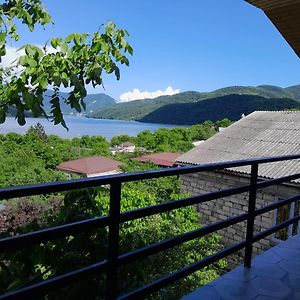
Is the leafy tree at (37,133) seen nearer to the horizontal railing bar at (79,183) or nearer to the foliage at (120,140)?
the foliage at (120,140)

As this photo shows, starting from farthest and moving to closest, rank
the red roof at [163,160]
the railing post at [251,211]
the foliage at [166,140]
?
the foliage at [166,140]
the red roof at [163,160]
the railing post at [251,211]

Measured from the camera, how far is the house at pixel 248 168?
9.02 metres

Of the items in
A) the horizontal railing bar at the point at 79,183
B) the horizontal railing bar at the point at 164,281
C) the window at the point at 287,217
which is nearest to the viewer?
the horizontal railing bar at the point at 79,183

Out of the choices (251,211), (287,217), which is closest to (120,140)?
(287,217)

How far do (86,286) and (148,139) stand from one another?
114 feet

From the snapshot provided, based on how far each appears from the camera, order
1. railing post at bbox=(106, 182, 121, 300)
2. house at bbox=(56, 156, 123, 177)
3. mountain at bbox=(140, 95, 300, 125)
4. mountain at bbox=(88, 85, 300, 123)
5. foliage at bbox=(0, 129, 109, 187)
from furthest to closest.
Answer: mountain at bbox=(88, 85, 300, 123), mountain at bbox=(140, 95, 300, 125), foliage at bbox=(0, 129, 109, 187), house at bbox=(56, 156, 123, 177), railing post at bbox=(106, 182, 121, 300)

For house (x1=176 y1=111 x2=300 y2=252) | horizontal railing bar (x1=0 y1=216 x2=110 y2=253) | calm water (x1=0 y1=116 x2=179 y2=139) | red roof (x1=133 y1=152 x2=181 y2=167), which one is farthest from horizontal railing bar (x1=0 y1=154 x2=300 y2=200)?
red roof (x1=133 y1=152 x2=181 y2=167)

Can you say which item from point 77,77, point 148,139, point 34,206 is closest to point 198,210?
point 34,206

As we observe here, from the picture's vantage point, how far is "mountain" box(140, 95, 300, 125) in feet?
214

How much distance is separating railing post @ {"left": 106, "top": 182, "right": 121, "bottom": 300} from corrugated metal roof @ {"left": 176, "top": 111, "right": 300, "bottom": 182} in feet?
27.6

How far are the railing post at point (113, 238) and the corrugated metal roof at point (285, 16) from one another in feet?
8.17

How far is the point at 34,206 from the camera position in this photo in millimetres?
10523

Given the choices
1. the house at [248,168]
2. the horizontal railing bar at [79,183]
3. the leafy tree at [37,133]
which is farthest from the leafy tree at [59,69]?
the leafy tree at [37,133]

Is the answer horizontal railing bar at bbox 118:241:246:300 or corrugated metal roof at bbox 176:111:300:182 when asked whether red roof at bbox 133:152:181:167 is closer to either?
corrugated metal roof at bbox 176:111:300:182
